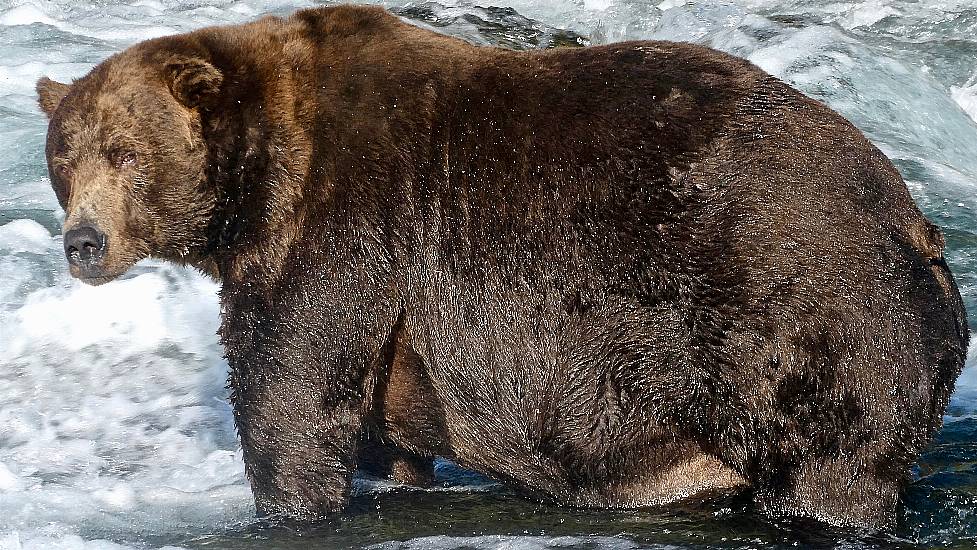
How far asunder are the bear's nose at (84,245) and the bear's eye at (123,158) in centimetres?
31

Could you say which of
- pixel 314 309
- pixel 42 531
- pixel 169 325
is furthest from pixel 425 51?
pixel 169 325

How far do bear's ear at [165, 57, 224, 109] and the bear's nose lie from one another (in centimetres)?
68

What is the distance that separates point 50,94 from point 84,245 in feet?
3.13

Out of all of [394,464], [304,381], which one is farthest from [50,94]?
[394,464]

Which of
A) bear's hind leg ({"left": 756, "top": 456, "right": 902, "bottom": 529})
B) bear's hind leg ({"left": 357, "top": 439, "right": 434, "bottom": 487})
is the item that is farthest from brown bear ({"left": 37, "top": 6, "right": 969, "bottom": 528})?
bear's hind leg ({"left": 357, "top": 439, "right": 434, "bottom": 487})

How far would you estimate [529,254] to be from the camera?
4.81m

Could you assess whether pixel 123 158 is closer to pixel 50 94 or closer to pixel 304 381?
pixel 50 94

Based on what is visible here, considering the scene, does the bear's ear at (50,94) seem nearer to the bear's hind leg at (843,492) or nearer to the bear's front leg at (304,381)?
the bear's front leg at (304,381)

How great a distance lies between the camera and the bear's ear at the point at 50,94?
5.43 meters

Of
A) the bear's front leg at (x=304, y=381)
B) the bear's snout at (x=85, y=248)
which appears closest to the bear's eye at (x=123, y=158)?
the bear's snout at (x=85, y=248)

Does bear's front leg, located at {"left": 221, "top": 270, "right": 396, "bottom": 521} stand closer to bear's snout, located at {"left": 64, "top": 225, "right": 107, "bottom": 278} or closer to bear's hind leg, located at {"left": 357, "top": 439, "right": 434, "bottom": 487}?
bear's hind leg, located at {"left": 357, "top": 439, "right": 434, "bottom": 487}

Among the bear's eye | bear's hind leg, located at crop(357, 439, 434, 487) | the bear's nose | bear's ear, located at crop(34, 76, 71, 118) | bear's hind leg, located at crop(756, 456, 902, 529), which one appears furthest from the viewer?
bear's hind leg, located at crop(357, 439, 434, 487)

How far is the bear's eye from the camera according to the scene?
501 cm

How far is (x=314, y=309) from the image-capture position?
4953 millimetres
